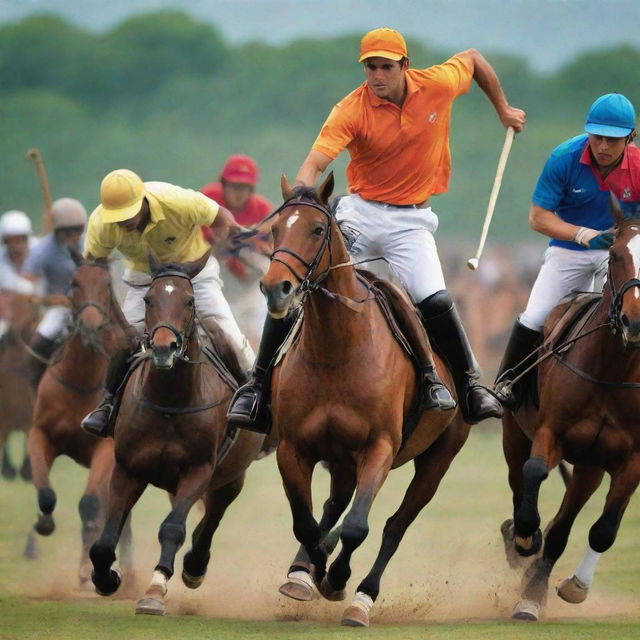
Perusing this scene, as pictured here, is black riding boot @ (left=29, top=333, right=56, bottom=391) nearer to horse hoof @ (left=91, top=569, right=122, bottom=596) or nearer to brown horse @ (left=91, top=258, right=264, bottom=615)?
brown horse @ (left=91, top=258, right=264, bottom=615)

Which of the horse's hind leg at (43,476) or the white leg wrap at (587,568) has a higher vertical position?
the white leg wrap at (587,568)

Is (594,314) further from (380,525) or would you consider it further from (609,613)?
(380,525)

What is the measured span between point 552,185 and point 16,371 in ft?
20.7

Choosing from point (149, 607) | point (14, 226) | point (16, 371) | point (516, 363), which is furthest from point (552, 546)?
point (14, 226)

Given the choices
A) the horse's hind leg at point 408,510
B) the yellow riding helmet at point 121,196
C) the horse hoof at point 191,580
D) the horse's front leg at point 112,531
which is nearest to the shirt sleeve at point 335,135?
the yellow riding helmet at point 121,196

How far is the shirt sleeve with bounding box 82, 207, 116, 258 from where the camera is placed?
935 centimetres

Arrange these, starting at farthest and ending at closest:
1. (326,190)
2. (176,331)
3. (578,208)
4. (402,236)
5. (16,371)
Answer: (16,371) → (578,208) → (402,236) → (176,331) → (326,190)

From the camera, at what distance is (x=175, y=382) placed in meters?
8.79

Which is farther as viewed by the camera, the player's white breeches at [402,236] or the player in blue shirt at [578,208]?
the player's white breeches at [402,236]

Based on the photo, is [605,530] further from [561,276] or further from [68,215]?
[68,215]

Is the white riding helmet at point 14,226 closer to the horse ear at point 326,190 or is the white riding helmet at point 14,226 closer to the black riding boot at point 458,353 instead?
the black riding boot at point 458,353

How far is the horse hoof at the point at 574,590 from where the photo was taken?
8727mm

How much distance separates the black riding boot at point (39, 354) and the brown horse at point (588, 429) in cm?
453

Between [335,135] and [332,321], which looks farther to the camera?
[335,135]
